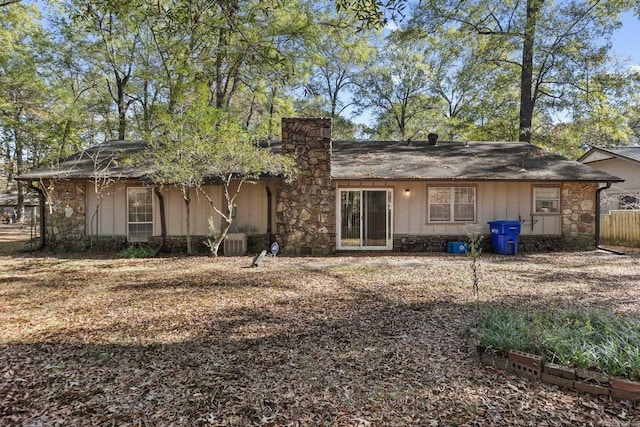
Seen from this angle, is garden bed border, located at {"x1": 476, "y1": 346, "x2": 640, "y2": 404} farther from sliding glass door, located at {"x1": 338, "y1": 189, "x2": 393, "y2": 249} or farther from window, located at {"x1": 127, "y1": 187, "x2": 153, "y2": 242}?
window, located at {"x1": 127, "y1": 187, "x2": 153, "y2": 242}

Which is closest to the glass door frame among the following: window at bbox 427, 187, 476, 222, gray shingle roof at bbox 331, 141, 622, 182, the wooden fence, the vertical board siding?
the vertical board siding

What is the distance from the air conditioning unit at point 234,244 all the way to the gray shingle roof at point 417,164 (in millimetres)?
2915

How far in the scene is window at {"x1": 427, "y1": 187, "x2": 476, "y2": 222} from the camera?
35.4 feet

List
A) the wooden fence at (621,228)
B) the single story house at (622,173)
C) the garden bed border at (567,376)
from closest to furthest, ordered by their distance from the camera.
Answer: the garden bed border at (567,376) < the wooden fence at (621,228) < the single story house at (622,173)

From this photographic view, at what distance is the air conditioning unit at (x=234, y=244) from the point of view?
10047 mm

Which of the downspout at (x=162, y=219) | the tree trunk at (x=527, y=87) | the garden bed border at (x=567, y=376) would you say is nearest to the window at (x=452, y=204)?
the tree trunk at (x=527, y=87)

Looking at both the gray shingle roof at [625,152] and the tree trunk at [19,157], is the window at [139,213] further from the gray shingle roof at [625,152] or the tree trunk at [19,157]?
the gray shingle roof at [625,152]

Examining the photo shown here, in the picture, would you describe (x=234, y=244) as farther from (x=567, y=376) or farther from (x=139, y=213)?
(x=567, y=376)

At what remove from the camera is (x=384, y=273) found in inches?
281

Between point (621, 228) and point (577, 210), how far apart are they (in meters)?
3.07

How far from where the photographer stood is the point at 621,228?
1230 centimetres

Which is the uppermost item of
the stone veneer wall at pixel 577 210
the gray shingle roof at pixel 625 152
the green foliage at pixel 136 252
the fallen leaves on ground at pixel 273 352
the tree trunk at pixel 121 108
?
the tree trunk at pixel 121 108

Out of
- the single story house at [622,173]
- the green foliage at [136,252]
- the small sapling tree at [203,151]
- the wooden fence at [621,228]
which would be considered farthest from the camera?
the single story house at [622,173]

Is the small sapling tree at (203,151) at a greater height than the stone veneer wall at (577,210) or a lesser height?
greater
